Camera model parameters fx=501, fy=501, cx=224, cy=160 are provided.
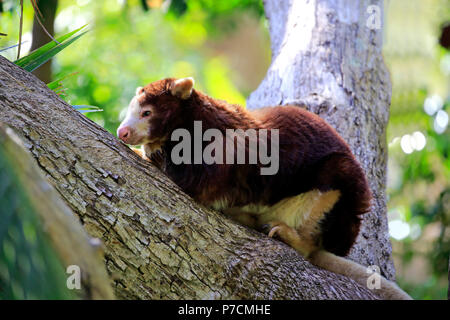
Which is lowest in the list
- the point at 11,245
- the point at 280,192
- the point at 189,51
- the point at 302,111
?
the point at 11,245

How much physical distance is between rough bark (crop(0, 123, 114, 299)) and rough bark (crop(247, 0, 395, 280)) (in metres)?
2.67

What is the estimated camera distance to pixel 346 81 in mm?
4703

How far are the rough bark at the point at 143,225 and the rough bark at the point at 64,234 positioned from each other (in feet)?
2.90

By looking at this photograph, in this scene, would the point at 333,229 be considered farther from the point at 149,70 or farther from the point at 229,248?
the point at 149,70

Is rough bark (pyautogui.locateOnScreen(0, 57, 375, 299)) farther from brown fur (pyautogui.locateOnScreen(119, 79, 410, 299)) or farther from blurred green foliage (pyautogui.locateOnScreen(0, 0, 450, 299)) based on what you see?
blurred green foliage (pyautogui.locateOnScreen(0, 0, 450, 299))

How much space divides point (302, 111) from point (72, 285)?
2196mm

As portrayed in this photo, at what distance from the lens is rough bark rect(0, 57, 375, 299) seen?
2727 millimetres

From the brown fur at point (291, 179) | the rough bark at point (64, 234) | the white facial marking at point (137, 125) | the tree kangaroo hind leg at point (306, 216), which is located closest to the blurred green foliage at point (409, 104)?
the white facial marking at point (137, 125)

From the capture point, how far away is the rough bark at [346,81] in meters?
4.30

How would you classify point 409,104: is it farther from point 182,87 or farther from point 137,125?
point 137,125

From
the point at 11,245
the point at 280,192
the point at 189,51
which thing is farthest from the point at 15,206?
the point at 189,51

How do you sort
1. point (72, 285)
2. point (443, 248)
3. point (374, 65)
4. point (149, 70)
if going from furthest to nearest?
point (149, 70), point (443, 248), point (374, 65), point (72, 285)

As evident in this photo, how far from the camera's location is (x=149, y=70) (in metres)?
12.9

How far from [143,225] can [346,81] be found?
2719 millimetres
